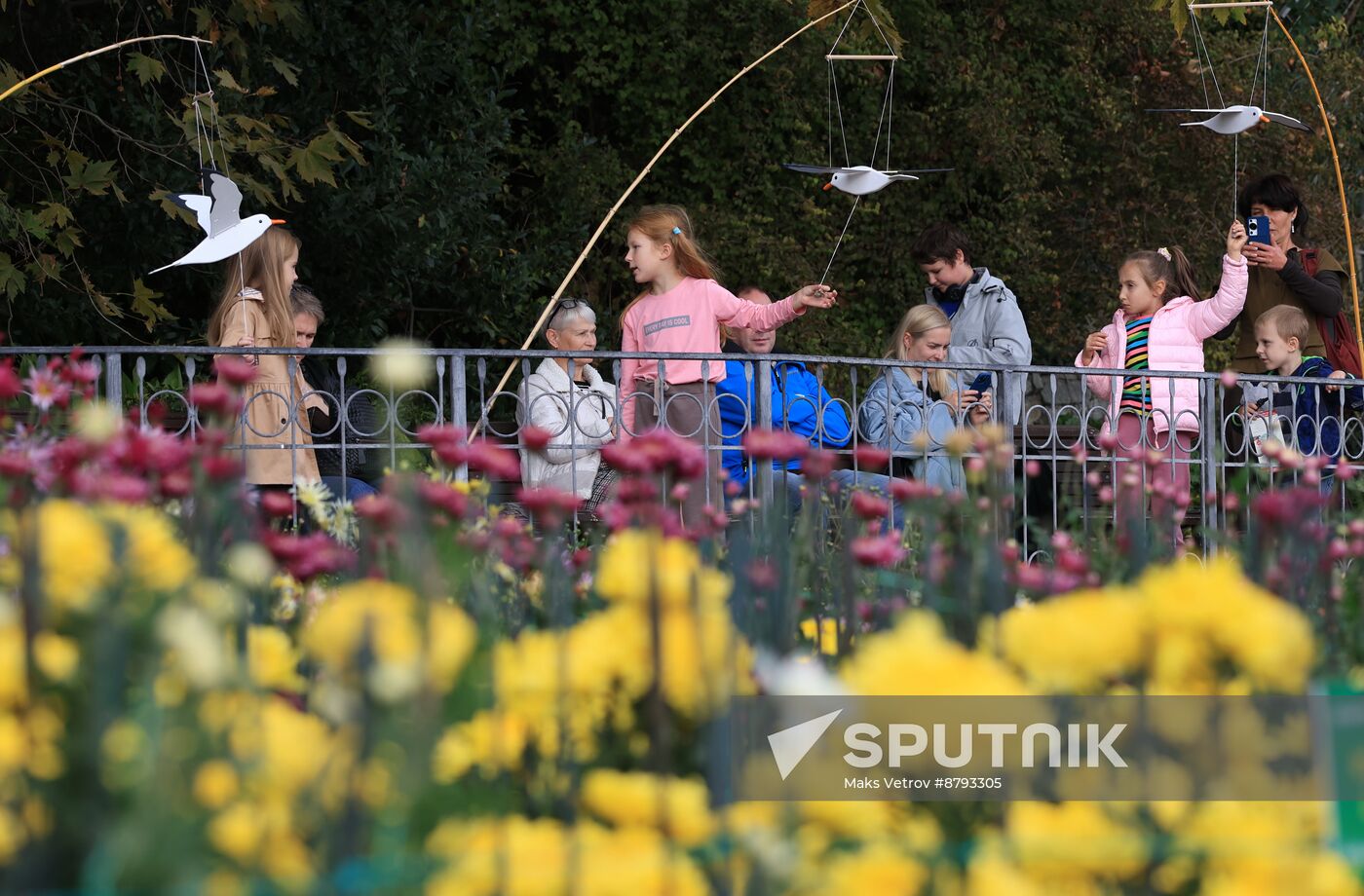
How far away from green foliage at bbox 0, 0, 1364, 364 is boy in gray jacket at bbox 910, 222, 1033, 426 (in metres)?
3.94

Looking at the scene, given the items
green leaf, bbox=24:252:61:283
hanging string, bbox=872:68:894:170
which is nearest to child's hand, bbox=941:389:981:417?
green leaf, bbox=24:252:61:283

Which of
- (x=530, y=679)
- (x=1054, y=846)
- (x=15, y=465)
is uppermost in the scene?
(x=15, y=465)

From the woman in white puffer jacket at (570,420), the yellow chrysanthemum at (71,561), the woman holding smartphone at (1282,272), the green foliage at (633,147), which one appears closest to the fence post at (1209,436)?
the woman holding smartphone at (1282,272)

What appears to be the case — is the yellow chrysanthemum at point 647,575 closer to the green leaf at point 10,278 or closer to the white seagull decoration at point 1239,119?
the white seagull decoration at point 1239,119

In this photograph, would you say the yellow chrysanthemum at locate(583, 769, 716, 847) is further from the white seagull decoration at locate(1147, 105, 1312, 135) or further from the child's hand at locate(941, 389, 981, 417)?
the white seagull decoration at locate(1147, 105, 1312, 135)

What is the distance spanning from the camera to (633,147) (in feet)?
51.4

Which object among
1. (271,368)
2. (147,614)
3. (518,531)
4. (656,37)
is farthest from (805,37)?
(147,614)

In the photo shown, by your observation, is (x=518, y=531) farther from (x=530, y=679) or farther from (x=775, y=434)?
(x=530, y=679)

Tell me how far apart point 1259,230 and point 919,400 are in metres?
1.89

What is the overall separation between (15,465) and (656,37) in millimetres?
13388

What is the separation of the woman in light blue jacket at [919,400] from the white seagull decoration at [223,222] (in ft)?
7.96

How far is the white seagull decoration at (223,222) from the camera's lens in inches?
260

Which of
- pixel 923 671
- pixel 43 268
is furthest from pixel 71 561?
pixel 43 268

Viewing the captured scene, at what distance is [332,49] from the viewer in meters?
12.6
